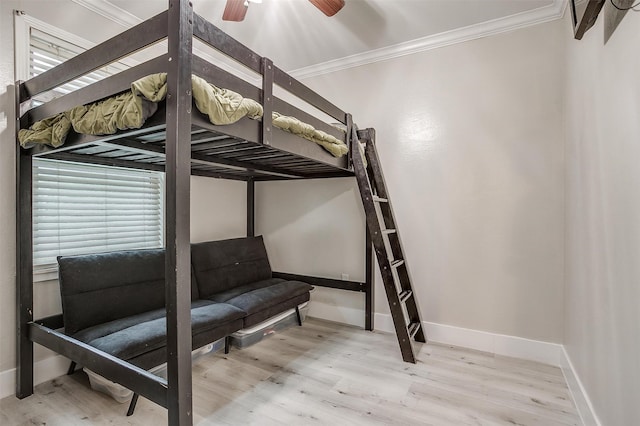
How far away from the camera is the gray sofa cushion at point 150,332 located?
1.68 metres

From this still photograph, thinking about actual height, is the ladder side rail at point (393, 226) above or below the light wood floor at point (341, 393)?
above

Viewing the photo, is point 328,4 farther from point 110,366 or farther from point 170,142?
point 110,366

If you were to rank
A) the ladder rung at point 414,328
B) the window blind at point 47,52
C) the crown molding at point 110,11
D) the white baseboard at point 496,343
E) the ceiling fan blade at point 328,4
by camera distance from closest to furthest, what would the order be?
1. the ceiling fan blade at point 328,4
2. the window blind at point 47,52
3. the crown molding at point 110,11
4. the white baseboard at point 496,343
5. the ladder rung at point 414,328

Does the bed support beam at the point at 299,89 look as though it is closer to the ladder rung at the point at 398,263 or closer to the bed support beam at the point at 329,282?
the ladder rung at the point at 398,263

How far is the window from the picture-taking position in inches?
81.8

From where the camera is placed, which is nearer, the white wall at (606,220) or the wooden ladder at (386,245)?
the white wall at (606,220)

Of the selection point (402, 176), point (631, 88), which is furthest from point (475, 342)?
point (631, 88)

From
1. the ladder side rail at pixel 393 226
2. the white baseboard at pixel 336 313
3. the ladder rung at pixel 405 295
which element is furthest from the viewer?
the white baseboard at pixel 336 313

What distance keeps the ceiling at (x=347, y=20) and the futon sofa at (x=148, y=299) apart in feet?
6.46

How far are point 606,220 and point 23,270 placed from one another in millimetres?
3228

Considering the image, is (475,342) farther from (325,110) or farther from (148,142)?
(148,142)

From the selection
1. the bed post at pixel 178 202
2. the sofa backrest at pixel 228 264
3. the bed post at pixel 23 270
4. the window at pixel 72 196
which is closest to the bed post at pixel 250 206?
the sofa backrest at pixel 228 264

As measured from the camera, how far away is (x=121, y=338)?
1.72 metres

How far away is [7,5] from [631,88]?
10.8ft
